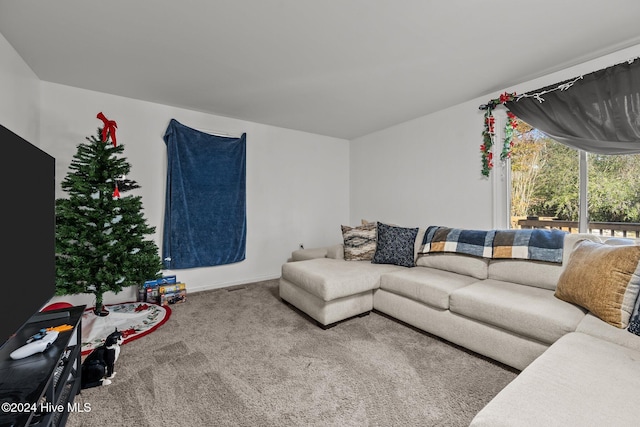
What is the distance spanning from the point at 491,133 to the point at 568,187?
2.88 feet

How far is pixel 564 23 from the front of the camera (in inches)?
74.7

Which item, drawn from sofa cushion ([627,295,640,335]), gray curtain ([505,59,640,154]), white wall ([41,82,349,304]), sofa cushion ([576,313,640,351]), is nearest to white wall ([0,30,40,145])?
white wall ([41,82,349,304])

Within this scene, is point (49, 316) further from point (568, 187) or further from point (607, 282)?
point (568, 187)

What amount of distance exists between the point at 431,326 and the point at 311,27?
2.44 m

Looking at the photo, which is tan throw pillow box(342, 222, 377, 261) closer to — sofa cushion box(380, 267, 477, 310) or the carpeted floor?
sofa cushion box(380, 267, 477, 310)

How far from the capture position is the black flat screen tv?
986 millimetres

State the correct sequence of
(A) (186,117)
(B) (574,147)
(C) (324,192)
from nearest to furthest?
(B) (574,147) → (A) (186,117) → (C) (324,192)

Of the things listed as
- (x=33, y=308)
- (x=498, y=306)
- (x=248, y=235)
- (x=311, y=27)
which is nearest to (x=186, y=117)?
(x=248, y=235)

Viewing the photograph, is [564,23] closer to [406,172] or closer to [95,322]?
[406,172]

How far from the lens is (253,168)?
396 centimetres

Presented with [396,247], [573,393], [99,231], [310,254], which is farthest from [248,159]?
[573,393]

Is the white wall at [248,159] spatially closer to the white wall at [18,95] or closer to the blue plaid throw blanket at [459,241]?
the white wall at [18,95]

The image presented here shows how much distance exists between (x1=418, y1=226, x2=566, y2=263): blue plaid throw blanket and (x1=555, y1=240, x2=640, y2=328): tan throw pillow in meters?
0.40

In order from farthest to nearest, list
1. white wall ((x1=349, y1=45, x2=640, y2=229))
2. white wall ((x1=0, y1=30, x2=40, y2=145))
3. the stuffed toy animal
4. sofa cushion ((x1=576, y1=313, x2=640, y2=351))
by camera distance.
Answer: white wall ((x1=349, y1=45, x2=640, y2=229)) → white wall ((x1=0, y1=30, x2=40, y2=145)) → the stuffed toy animal → sofa cushion ((x1=576, y1=313, x2=640, y2=351))
